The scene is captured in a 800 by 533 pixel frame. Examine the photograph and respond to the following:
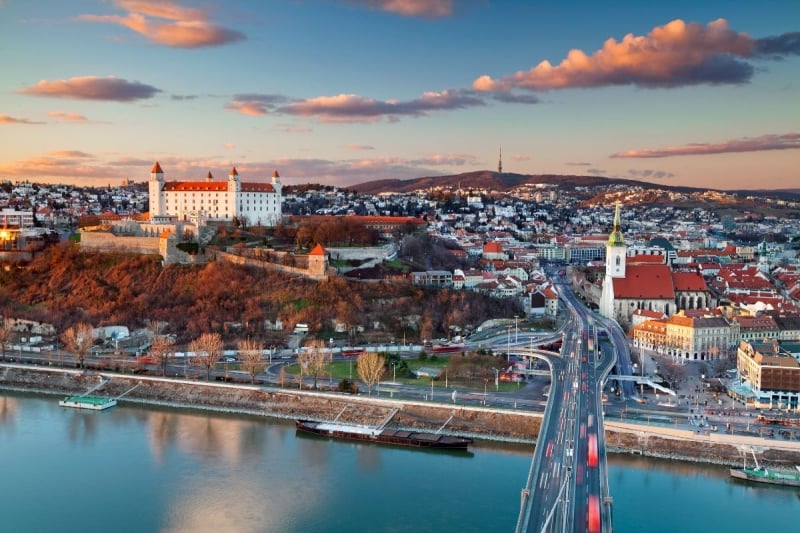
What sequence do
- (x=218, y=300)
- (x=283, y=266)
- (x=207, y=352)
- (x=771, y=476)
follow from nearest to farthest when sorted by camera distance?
(x=771, y=476), (x=207, y=352), (x=218, y=300), (x=283, y=266)

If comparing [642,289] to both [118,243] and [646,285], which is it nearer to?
[646,285]

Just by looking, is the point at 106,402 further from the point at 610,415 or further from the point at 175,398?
the point at 610,415

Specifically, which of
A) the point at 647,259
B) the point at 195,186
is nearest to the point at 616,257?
the point at 647,259

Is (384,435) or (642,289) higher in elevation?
Answer: (642,289)

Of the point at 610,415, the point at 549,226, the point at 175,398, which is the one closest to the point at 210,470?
the point at 175,398

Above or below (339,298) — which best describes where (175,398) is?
below

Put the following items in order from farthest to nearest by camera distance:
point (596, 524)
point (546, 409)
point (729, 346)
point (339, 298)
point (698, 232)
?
point (698, 232) < point (339, 298) < point (729, 346) < point (546, 409) < point (596, 524)
